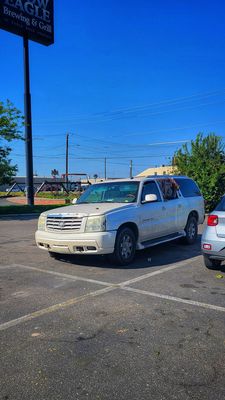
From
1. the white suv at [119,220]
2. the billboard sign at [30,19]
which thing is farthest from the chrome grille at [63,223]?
the billboard sign at [30,19]

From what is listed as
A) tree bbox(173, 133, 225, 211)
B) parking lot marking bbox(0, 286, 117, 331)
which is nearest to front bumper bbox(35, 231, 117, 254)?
parking lot marking bbox(0, 286, 117, 331)

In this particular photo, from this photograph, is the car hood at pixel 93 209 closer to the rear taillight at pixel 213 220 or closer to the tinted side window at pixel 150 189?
the tinted side window at pixel 150 189

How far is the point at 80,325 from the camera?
4.49 metres

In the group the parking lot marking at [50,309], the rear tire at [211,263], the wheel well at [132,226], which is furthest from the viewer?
the wheel well at [132,226]

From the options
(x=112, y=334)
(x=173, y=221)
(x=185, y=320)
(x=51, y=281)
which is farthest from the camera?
A: (x=173, y=221)

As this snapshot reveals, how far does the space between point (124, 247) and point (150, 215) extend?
1157mm

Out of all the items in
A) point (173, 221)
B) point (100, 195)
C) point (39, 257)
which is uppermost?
point (100, 195)

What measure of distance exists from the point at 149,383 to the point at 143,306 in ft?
6.43

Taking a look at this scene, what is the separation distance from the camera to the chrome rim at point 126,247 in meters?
7.62

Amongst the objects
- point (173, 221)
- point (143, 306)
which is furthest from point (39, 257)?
point (143, 306)

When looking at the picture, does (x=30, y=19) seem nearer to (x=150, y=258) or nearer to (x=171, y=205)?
(x=171, y=205)

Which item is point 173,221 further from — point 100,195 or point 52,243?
point 52,243

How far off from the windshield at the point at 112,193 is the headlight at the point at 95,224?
1201mm

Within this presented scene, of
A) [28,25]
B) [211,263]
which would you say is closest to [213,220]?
[211,263]
